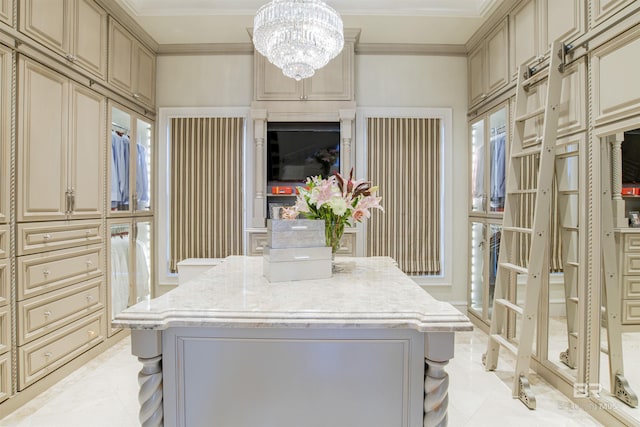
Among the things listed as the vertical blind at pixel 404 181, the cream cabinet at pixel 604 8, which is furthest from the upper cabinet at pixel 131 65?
the cream cabinet at pixel 604 8

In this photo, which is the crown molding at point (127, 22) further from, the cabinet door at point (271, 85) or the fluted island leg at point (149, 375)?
the fluted island leg at point (149, 375)

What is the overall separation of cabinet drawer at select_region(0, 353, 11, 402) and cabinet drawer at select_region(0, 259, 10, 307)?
12.2 inches

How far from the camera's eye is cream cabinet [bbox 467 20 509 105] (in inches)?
114

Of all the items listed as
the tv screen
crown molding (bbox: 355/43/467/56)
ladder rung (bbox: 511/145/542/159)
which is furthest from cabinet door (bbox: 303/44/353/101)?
ladder rung (bbox: 511/145/542/159)

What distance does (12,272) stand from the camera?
200 cm

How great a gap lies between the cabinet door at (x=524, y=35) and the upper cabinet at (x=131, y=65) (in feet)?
10.7

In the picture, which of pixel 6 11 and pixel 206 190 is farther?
pixel 206 190

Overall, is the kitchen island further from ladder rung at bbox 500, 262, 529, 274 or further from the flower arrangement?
ladder rung at bbox 500, 262, 529, 274

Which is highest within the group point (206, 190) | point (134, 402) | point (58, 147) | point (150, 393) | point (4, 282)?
point (58, 147)

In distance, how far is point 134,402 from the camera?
6.89ft

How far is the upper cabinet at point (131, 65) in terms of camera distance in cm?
292

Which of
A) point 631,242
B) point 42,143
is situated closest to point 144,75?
point 42,143

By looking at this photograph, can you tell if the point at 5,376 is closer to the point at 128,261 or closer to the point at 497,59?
the point at 128,261

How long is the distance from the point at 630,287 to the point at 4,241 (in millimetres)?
3353
